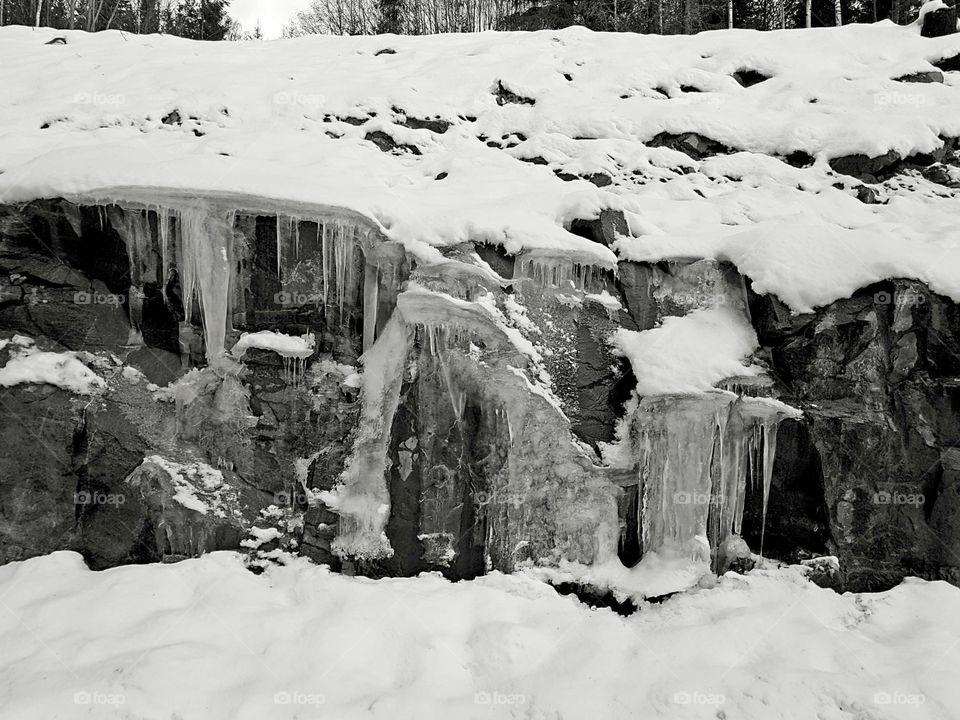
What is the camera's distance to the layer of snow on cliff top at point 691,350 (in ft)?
15.1

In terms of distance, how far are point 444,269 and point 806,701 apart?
4080 millimetres

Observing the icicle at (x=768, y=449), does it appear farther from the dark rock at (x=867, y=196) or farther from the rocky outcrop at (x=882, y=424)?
the dark rock at (x=867, y=196)

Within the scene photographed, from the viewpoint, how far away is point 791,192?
6.68 m

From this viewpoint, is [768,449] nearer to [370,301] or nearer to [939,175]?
[370,301]

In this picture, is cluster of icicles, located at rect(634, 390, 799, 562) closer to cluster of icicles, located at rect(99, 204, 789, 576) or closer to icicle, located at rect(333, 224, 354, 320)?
cluster of icicles, located at rect(99, 204, 789, 576)

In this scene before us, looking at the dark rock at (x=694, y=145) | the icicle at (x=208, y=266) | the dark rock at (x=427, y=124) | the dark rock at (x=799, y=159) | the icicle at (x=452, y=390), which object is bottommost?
the icicle at (x=452, y=390)

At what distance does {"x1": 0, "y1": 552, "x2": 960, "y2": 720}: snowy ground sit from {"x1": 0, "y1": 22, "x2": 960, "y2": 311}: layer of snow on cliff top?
267 cm

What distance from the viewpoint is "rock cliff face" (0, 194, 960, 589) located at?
15.0 feet

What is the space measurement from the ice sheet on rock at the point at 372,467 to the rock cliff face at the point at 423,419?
2 cm

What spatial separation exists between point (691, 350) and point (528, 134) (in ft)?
15.2

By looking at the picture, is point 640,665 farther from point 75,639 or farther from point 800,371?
point 75,639

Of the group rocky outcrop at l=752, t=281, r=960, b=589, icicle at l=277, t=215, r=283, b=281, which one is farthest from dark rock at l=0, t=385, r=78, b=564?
rocky outcrop at l=752, t=281, r=960, b=589

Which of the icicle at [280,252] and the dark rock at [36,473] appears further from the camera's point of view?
the icicle at [280,252]

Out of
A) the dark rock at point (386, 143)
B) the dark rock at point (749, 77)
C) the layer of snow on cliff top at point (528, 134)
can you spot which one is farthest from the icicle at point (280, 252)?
the dark rock at point (749, 77)
